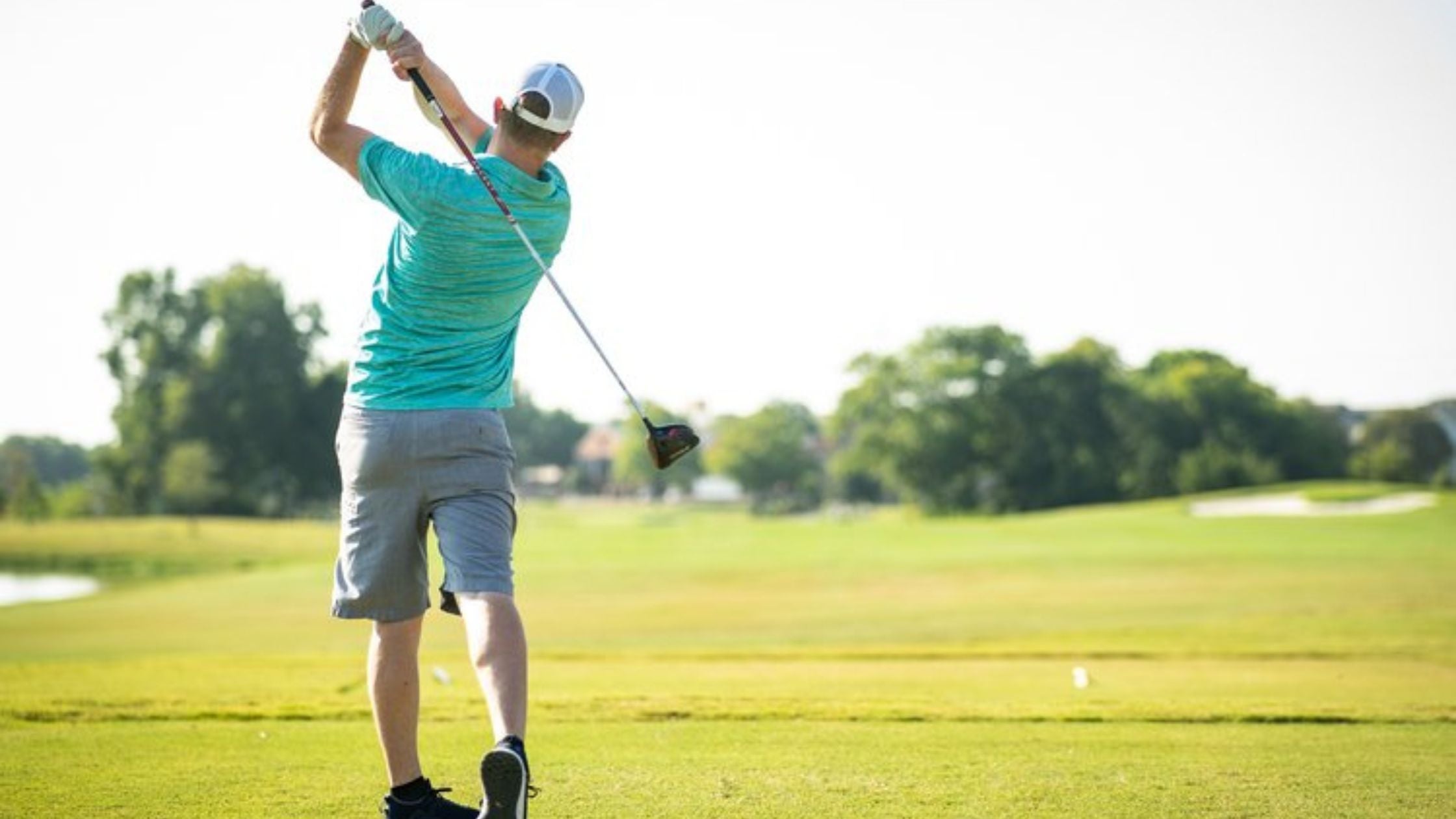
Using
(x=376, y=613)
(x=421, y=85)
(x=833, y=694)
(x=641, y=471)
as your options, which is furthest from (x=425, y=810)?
(x=641, y=471)

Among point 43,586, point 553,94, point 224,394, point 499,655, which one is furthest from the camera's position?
point 224,394

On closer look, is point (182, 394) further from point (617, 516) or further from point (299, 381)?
point (617, 516)

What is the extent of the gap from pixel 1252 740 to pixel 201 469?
2684 inches

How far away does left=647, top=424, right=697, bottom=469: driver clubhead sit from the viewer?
4875mm

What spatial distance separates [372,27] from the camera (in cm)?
442

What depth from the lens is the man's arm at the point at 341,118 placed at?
14.4 feet

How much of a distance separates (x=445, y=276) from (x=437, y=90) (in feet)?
2.49

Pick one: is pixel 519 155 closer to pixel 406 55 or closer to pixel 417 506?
pixel 406 55

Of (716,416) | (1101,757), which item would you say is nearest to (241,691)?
(1101,757)

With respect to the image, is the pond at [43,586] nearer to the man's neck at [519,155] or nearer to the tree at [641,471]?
the man's neck at [519,155]

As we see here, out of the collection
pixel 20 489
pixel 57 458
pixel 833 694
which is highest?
pixel 57 458

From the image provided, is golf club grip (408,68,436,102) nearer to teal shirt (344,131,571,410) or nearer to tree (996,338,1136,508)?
teal shirt (344,131,571,410)

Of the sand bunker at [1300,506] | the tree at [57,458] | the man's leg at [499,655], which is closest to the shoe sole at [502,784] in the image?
the man's leg at [499,655]

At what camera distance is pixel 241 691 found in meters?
9.03
